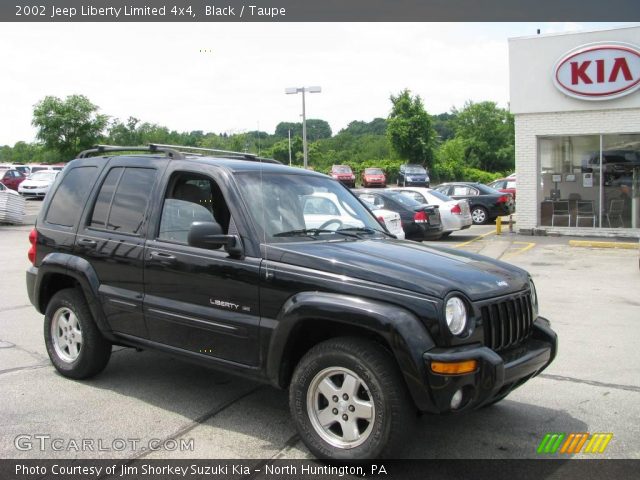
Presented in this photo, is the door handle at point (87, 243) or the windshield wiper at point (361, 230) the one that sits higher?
the windshield wiper at point (361, 230)

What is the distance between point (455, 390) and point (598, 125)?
1599 centimetres

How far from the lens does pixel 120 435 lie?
423cm

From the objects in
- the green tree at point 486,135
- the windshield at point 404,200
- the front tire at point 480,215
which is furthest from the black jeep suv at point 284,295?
the green tree at point 486,135

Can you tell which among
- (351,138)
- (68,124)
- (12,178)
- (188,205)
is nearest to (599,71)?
(68,124)

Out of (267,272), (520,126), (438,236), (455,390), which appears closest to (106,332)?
(267,272)

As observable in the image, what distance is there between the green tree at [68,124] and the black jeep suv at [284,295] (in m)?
2.93

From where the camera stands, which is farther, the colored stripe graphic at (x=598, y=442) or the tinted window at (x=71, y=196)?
the tinted window at (x=71, y=196)

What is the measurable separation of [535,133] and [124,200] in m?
15.4

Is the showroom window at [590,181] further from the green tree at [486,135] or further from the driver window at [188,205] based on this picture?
the green tree at [486,135]

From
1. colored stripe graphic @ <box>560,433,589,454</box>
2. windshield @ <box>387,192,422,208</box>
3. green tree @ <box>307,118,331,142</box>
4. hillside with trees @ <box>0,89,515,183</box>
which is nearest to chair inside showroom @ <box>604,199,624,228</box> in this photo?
windshield @ <box>387,192,422,208</box>

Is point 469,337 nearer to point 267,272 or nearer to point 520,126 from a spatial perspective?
point 267,272

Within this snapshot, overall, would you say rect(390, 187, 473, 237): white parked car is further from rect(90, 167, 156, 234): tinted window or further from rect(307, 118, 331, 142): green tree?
rect(90, 167, 156, 234): tinted window

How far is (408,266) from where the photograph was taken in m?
3.88

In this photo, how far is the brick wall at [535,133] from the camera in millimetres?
17297
